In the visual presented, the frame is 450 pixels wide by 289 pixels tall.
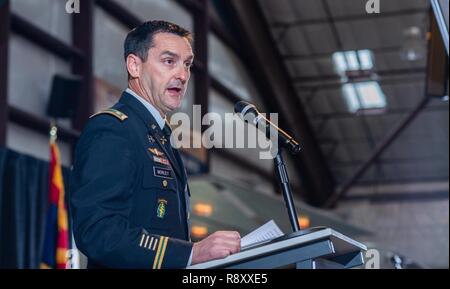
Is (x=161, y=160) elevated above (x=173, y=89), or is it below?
below

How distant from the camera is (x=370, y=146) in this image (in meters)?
19.4

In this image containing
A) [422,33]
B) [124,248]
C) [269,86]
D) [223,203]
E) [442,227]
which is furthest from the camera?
[442,227]

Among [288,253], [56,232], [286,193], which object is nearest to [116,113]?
[286,193]

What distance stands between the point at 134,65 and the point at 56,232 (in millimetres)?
5263

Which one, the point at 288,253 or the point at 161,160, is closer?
the point at 288,253

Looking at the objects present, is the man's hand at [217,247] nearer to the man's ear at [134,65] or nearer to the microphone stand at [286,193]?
the microphone stand at [286,193]

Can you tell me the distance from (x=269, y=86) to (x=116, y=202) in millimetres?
15026

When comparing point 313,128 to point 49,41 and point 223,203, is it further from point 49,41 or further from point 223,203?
point 49,41

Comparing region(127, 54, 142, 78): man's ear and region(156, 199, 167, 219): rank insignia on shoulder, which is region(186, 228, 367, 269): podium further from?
region(127, 54, 142, 78): man's ear

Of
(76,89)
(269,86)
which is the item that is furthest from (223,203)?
(269,86)

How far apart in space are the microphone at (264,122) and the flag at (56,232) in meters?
5.08

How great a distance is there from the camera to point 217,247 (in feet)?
6.88

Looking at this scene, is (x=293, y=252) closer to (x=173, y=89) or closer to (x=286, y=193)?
(x=286, y=193)
